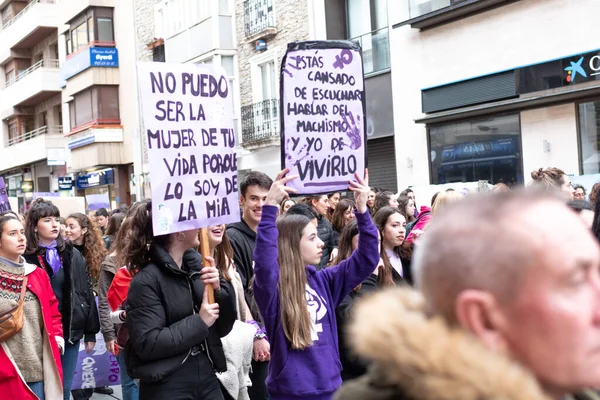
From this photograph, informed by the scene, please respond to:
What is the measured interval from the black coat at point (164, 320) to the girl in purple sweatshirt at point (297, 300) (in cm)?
35

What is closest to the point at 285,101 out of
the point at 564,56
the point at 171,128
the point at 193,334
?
the point at 171,128

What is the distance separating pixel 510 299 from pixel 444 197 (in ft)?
18.0

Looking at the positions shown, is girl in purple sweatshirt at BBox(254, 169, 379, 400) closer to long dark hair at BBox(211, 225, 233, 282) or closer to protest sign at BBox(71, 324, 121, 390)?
long dark hair at BBox(211, 225, 233, 282)

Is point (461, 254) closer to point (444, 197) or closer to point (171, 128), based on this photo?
point (171, 128)

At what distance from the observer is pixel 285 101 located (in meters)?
5.05

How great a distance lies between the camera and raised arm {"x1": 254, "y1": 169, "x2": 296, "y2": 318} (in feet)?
13.6

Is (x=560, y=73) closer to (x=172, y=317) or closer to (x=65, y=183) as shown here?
(x=172, y=317)

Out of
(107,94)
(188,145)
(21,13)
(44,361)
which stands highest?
(21,13)

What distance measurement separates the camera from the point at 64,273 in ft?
24.0

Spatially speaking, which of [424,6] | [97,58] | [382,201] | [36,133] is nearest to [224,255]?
[382,201]

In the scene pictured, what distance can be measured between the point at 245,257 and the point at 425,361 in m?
4.47

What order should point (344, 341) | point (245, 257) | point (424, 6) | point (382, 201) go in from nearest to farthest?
point (344, 341) < point (245, 257) < point (382, 201) < point (424, 6)

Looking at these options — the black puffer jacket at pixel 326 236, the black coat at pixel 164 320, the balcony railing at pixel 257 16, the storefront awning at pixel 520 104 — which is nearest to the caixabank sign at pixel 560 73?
the storefront awning at pixel 520 104

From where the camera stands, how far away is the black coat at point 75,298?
7148 mm
